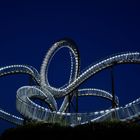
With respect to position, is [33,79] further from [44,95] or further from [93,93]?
[93,93]

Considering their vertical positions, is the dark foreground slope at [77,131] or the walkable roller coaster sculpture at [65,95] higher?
the walkable roller coaster sculpture at [65,95]

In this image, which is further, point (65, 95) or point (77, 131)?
point (65, 95)

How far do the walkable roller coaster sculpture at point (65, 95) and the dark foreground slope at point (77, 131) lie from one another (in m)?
11.2

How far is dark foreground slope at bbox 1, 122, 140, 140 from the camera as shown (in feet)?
37.0

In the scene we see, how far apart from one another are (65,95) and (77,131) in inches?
919

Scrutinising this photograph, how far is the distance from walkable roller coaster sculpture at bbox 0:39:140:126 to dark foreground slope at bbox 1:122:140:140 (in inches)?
442

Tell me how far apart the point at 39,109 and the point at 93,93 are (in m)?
12.0

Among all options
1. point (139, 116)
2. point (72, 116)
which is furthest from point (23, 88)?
point (139, 116)

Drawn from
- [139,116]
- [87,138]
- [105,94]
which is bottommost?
[87,138]

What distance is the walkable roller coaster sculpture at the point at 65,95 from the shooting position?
2481cm

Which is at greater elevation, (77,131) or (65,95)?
(65,95)

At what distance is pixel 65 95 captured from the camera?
35.0m

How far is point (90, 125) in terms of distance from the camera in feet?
38.5

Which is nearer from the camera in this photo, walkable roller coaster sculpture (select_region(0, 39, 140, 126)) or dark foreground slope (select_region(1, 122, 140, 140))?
dark foreground slope (select_region(1, 122, 140, 140))
